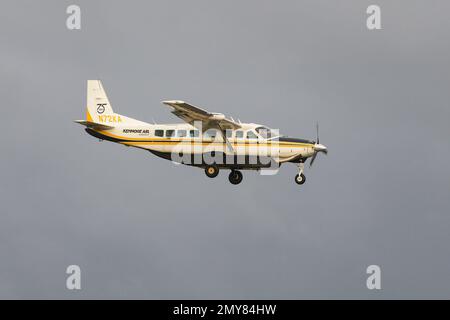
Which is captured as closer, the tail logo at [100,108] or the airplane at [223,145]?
the airplane at [223,145]

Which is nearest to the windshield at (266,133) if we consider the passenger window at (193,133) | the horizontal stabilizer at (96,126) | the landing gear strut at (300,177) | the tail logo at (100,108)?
the landing gear strut at (300,177)

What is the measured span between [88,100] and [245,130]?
29.9ft

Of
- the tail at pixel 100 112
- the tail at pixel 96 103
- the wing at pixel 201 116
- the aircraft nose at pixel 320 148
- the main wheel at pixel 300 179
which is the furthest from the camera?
the tail at pixel 96 103

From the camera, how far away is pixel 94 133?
5838 cm

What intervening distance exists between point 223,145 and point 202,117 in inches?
83.4

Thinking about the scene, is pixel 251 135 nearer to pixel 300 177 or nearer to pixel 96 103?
pixel 300 177

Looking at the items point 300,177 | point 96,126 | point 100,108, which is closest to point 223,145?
point 300,177

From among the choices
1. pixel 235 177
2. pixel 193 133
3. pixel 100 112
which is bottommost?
pixel 235 177

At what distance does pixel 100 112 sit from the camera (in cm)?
5919

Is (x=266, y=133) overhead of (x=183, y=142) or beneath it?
overhead

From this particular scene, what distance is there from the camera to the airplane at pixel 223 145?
56188mm

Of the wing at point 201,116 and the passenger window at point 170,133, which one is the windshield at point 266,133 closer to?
the wing at point 201,116

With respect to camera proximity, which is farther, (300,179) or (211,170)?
(211,170)
